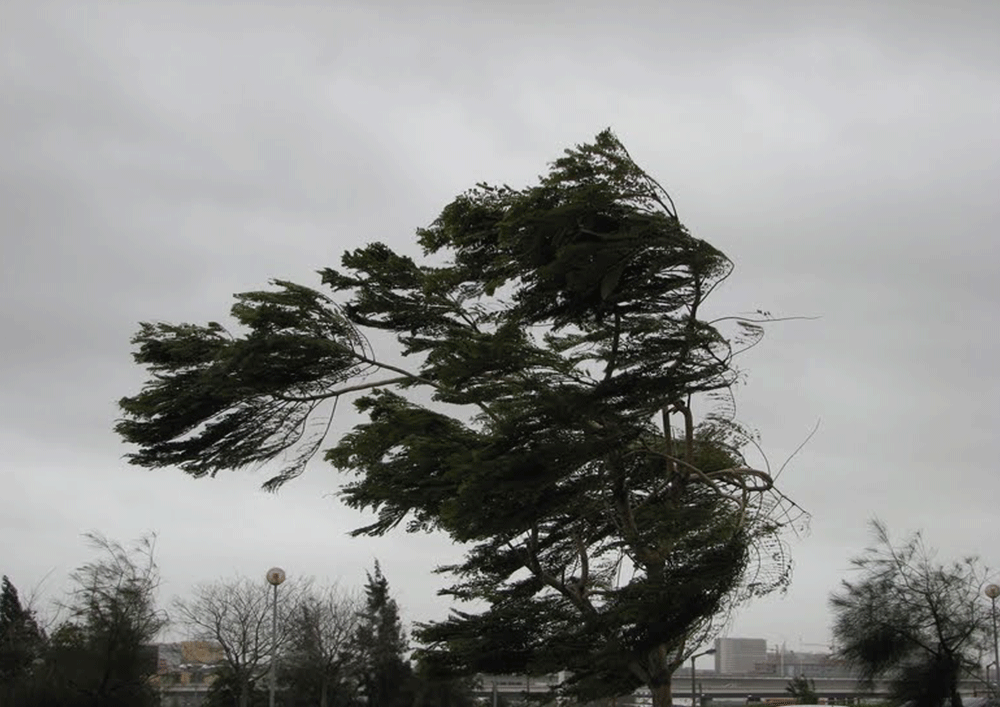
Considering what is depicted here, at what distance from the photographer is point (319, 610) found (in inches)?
2142

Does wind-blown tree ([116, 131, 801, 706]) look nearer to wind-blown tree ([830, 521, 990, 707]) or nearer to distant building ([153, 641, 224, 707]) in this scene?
wind-blown tree ([830, 521, 990, 707])

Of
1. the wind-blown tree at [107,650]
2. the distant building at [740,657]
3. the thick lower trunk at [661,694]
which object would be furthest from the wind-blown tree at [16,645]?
the distant building at [740,657]

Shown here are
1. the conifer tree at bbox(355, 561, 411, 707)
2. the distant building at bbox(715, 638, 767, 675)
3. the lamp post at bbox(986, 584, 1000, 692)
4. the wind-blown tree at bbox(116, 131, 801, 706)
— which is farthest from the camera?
the distant building at bbox(715, 638, 767, 675)

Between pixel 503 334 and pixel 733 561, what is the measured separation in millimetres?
4202

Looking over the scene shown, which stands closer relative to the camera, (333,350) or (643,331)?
(643,331)

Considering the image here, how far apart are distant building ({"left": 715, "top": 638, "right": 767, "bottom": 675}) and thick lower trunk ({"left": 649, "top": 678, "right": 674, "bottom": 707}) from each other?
357 ft

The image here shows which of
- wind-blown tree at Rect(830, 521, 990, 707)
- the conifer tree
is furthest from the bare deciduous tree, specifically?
wind-blown tree at Rect(830, 521, 990, 707)

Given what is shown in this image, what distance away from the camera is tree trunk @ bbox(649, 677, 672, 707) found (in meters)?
17.7

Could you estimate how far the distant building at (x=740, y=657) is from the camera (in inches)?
4897

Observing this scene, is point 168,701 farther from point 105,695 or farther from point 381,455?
point 381,455

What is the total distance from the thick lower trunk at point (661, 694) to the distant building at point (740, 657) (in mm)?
108739

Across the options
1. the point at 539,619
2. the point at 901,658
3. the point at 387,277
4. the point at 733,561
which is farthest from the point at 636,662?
the point at 901,658

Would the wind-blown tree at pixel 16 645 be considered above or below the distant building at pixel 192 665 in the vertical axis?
above

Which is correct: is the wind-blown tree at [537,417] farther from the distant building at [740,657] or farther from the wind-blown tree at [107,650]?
the distant building at [740,657]
